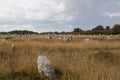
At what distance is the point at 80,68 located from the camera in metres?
9.55

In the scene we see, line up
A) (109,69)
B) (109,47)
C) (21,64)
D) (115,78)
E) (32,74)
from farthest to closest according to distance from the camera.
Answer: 1. (109,47)
2. (21,64)
3. (32,74)
4. (109,69)
5. (115,78)

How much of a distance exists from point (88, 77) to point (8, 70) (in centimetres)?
306

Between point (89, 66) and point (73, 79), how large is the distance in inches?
45.3

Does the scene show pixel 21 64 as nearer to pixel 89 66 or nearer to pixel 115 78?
pixel 89 66

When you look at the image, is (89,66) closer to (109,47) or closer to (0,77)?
(0,77)

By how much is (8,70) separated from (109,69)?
135 inches

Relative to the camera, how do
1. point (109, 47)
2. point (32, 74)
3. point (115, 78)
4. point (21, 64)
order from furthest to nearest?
point (109, 47) → point (21, 64) → point (32, 74) → point (115, 78)

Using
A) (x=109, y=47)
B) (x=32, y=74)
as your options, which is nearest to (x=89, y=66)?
(x=32, y=74)

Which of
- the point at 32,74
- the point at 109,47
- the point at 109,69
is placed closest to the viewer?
the point at 109,69

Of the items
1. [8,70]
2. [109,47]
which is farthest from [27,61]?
[109,47]

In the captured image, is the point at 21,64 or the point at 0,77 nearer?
the point at 0,77

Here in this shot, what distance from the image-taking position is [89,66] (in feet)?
31.9

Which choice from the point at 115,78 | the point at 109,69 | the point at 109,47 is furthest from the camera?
the point at 109,47

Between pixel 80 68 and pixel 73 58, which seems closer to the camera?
pixel 80 68
